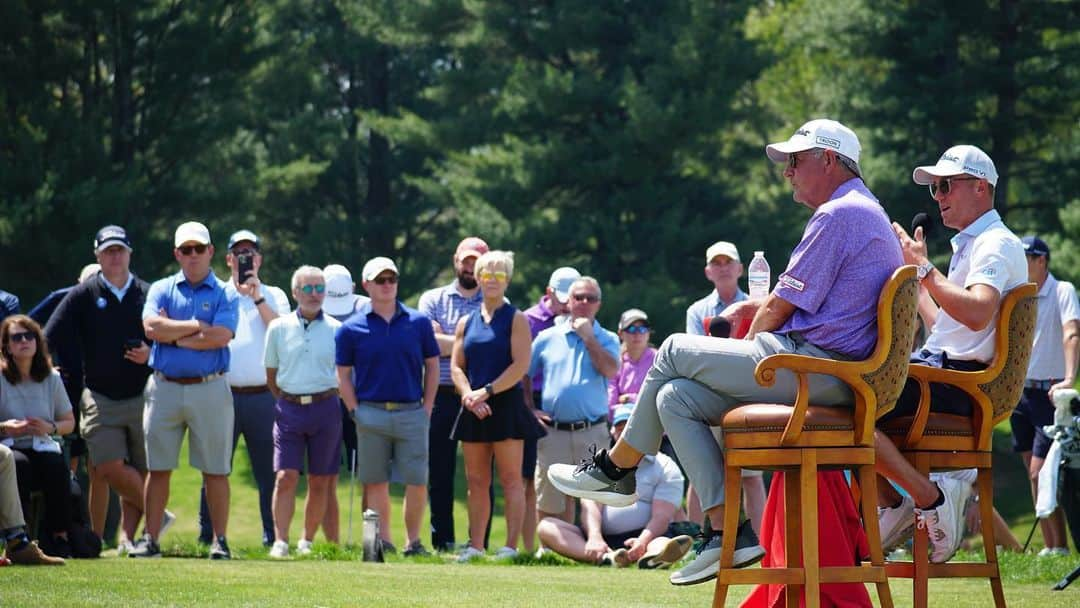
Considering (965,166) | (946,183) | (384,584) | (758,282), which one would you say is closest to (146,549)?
(384,584)

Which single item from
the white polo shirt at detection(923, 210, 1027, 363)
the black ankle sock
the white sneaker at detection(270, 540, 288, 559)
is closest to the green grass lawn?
the white sneaker at detection(270, 540, 288, 559)

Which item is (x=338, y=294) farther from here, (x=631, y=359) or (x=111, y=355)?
(x=631, y=359)

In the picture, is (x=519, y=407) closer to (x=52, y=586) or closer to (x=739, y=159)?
(x=52, y=586)

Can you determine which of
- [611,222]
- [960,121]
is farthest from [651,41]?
[960,121]

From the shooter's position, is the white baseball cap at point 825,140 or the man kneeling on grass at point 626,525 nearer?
the white baseball cap at point 825,140

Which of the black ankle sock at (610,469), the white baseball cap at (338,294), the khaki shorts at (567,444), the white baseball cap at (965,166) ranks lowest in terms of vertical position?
the khaki shorts at (567,444)

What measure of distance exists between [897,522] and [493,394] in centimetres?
459

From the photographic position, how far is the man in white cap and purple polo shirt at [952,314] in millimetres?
6156

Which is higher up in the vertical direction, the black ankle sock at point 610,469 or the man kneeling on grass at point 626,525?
the black ankle sock at point 610,469

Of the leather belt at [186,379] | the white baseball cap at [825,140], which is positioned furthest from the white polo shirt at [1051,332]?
the leather belt at [186,379]

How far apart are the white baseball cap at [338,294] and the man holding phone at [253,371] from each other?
47 cm

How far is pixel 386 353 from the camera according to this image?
36.4ft

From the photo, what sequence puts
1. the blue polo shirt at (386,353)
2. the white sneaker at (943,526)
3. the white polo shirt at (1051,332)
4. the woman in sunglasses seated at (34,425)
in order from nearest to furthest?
the white sneaker at (943,526) < the woman in sunglasses seated at (34,425) < the blue polo shirt at (386,353) < the white polo shirt at (1051,332)

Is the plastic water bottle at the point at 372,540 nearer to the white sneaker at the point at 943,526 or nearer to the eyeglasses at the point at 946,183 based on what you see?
the white sneaker at the point at 943,526
